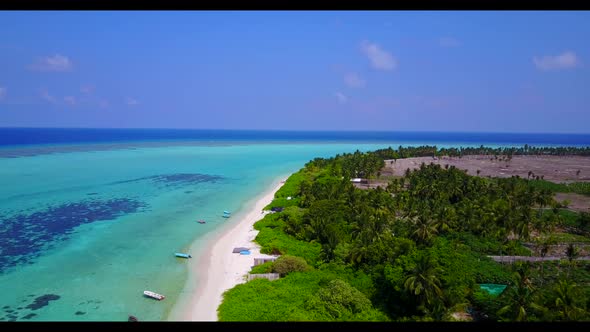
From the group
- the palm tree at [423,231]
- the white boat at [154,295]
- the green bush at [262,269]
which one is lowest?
the white boat at [154,295]

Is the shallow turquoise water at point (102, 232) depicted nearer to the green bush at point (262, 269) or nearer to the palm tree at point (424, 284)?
the green bush at point (262, 269)

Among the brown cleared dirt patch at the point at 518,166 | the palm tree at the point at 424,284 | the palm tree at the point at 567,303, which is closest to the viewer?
the palm tree at the point at 567,303

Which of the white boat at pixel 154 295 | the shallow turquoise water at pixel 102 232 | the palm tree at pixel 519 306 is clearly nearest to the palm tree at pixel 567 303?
the palm tree at pixel 519 306

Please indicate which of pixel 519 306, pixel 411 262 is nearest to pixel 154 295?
pixel 411 262

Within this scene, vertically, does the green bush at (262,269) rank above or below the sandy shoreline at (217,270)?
above

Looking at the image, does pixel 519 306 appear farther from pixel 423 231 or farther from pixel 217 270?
pixel 217 270
